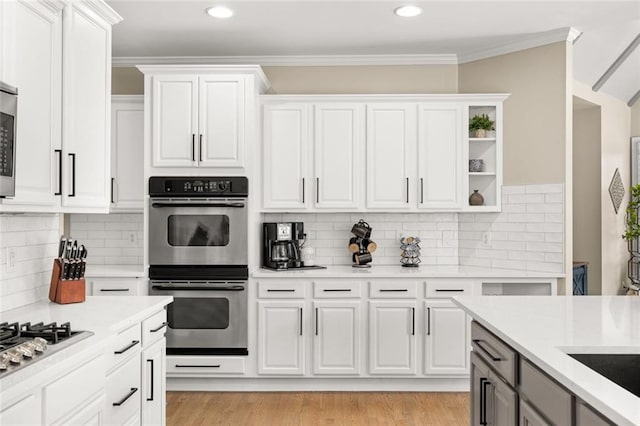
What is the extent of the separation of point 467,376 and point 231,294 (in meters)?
1.94

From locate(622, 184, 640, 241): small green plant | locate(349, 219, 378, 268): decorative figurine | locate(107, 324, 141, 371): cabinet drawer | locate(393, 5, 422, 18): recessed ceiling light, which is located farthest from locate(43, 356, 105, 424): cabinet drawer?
locate(622, 184, 640, 241): small green plant

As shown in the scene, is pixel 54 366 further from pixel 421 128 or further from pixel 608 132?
pixel 608 132

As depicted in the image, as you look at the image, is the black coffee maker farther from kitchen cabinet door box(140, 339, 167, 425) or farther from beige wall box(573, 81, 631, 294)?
beige wall box(573, 81, 631, 294)

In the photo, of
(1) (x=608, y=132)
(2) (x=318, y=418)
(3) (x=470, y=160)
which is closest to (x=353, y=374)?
(2) (x=318, y=418)

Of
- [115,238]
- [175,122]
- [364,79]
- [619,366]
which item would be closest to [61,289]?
[175,122]

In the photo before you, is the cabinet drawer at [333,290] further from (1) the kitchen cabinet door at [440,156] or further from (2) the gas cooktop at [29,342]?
(2) the gas cooktop at [29,342]

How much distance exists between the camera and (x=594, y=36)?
4535 millimetres

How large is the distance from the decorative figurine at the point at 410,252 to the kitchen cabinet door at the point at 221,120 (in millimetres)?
1553

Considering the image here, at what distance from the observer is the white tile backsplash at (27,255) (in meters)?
2.48

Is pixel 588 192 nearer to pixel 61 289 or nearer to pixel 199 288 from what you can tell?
pixel 199 288

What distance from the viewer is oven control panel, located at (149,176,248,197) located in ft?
13.5

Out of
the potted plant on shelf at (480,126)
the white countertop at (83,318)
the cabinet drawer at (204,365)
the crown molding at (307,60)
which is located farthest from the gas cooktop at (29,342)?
the potted plant on shelf at (480,126)

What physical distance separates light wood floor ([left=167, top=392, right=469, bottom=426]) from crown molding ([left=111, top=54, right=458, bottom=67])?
2798mm

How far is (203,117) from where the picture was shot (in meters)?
Result: 4.16
